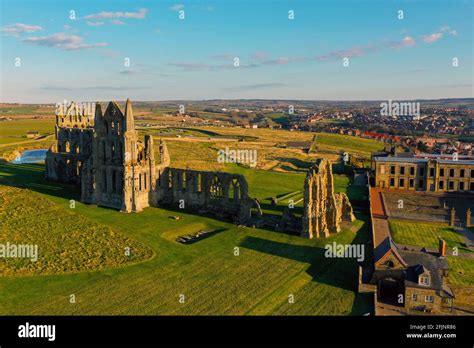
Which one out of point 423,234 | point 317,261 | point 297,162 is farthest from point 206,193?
point 297,162

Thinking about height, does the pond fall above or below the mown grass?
above

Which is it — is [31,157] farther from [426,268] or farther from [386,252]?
[426,268]

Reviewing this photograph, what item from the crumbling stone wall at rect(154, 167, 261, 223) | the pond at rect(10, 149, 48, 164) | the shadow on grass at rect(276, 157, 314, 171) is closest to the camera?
the crumbling stone wall at rect(154, 167, 261, 223)

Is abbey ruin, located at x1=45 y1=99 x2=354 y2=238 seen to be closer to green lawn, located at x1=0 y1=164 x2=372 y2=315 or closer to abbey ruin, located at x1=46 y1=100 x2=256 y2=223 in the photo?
abbey ruin, located at x1=46 y1=100 x2=256 y2=223

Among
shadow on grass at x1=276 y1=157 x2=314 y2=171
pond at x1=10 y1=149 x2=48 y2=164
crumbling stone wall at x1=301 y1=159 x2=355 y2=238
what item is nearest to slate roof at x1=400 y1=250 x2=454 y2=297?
crumbling stone wall at x1=301 y1=159 x2=355 y2=238

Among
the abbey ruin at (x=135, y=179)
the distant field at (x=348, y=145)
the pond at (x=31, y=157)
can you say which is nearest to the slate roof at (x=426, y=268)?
the abbey ruin at (x=135, y=179)

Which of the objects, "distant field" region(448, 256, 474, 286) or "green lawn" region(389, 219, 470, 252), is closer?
"distant field" region(448, 256, 474, 286)

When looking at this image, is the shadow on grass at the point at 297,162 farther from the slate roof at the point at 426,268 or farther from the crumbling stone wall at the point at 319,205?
the slate roof at the point at 426,268

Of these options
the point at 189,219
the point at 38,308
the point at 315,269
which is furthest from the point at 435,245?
the point at 38,308
